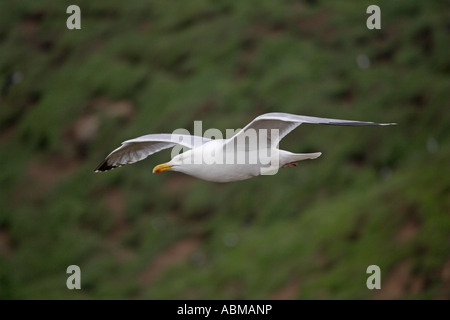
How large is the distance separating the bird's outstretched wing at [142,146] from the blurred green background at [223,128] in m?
7.95

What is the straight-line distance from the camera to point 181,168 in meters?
8.79

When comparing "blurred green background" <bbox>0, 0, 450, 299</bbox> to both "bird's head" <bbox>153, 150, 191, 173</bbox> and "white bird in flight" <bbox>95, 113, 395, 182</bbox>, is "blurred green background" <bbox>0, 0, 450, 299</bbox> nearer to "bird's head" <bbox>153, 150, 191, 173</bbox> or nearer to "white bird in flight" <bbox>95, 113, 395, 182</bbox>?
"white bird in flight" <bbox>95, 113, 395, 182</bbox>

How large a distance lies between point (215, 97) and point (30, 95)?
21.3ft

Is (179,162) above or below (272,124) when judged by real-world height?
below

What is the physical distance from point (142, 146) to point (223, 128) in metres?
12.9

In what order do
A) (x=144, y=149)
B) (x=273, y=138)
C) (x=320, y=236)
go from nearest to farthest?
(x=273, y=138)
(x=144, y=149)
(x=320, y=236)

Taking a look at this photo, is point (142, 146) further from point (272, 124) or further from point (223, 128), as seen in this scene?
point (223, 128)

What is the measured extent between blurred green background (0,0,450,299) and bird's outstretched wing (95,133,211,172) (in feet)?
26.1

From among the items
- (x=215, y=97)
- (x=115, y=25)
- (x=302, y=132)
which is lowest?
(x=302, y=132)

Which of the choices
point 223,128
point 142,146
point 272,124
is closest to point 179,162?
point 272,124

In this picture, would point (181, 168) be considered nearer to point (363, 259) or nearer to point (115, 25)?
point (363, 259)

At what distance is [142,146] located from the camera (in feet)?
33.2

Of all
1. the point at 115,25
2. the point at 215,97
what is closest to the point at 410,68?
the point at 215,97

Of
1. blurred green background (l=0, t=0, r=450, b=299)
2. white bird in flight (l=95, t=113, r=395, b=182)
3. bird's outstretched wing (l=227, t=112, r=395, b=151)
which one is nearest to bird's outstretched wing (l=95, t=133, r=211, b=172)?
white bird in flight (l=95, t=113, r=395, b=182)
